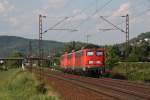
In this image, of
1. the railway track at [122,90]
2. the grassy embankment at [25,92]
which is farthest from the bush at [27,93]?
the railway track at [122,90]

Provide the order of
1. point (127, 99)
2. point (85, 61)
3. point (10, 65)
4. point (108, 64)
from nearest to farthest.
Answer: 1. point (127, 99)
2. point (85, 61)
3. point (108, 64)
4. point (10, 65)

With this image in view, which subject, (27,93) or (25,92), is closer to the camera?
(27,93)

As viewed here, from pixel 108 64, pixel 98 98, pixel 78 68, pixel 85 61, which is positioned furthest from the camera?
pixel 108 64

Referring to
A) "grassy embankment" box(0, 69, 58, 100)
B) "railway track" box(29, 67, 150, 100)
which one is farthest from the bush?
"railway track" box(29, 67, 150, 100)

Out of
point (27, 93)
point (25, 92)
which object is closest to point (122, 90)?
point (27, 93)

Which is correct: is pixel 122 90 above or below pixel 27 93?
above

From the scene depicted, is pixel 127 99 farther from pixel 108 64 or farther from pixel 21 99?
pixel 108 64

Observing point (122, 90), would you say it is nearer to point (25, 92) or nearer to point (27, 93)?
point (27, 93)

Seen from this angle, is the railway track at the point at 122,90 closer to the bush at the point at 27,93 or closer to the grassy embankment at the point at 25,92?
the grassy embankment at the point at 25,92

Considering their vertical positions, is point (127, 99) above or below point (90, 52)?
below

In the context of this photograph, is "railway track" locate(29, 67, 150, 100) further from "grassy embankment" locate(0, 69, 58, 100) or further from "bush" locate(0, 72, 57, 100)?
"bush" locate(0, 72, 57, 100)

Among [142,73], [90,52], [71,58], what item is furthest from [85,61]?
[71,58]

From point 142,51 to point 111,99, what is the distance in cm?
12337

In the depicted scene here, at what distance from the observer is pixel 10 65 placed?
199375 millimetres
